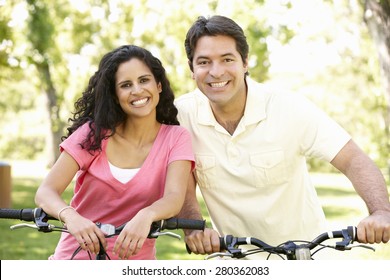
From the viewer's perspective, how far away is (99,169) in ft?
10.6

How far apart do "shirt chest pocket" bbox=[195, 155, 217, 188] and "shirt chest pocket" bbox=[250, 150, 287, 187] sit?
22 centimetres

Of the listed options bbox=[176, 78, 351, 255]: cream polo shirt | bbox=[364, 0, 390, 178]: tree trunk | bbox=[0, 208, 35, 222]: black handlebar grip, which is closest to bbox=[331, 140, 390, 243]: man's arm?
bbox=[176, 78, 351, 255]: cream polo shirt

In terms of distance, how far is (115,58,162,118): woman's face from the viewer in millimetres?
3248

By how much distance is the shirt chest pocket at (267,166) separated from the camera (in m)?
3.51

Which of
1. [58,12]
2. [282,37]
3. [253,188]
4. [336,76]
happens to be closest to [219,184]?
[253,188]

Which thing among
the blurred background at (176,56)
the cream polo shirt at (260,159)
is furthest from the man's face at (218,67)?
the blurred background at (176,56)

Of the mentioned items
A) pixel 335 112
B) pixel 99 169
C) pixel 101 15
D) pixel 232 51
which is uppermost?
pixel 101 15

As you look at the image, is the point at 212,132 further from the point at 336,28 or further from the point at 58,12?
the point at 336,28

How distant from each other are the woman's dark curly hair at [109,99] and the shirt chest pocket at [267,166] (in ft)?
1.67

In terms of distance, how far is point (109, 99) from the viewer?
3381 millimetres

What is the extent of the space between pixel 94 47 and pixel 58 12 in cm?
222

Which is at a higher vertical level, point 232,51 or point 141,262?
point 232,51

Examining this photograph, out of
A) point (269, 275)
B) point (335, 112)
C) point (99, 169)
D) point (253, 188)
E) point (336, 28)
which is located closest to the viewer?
point (269, 275)

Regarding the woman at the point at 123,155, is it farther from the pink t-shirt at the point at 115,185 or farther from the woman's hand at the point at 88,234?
the woman's hand at the point at 88,234
